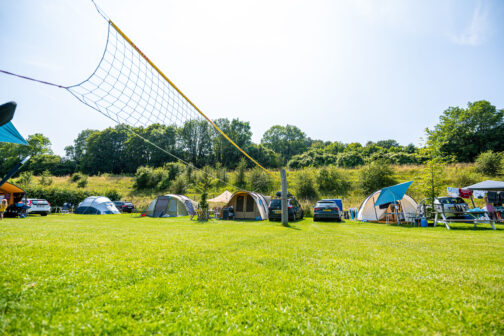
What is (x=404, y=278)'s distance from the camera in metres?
2.43

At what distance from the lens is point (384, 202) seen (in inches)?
458

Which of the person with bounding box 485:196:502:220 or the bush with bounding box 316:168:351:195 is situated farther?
the bush with bounding box 316:168:351:195

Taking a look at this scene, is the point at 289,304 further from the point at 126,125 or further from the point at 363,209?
the point at 363,209

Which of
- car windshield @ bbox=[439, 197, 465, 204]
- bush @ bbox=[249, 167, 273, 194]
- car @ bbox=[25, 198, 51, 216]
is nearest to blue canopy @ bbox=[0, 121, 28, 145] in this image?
car @ bbox=[25, 198, 51, 216]

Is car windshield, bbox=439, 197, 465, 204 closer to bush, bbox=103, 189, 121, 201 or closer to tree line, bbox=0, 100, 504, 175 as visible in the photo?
tree line, bbox=0, 100, 504, 175

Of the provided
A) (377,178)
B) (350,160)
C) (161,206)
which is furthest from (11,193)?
(350,160)

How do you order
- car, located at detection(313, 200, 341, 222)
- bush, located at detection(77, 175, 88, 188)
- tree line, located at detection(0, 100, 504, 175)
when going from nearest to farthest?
car, located at detection(313, 200, 341, 222) → tree line, located at detection(0, 100, 504, 175) → bush, located at detection(77, 175, 88, 188)

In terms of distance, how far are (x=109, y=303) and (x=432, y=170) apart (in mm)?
15586

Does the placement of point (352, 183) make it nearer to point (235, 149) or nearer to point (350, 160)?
point (350, 160)

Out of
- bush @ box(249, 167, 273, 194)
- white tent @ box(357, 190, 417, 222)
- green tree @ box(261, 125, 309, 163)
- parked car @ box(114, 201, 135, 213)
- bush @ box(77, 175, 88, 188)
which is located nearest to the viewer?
white tent @ box(357, 190, 417, 222)

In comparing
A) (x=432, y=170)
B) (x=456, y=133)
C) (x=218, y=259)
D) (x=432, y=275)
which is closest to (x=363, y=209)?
(x=432, y=170)

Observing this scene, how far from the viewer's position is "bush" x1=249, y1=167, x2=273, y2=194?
2300cm

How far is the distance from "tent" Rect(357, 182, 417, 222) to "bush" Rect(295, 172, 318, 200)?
7374 millimetres

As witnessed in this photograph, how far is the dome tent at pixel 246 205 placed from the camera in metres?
14.9
